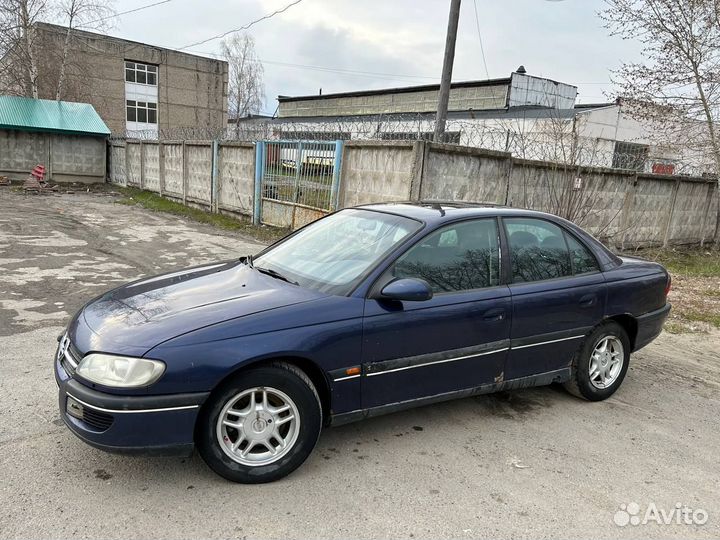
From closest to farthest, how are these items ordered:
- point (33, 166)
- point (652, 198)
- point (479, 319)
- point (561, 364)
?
point (479, 319) → point (561, 364) → point (652, 198) → point (33, 166)

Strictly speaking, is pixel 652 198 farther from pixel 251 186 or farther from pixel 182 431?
pixel 182 431

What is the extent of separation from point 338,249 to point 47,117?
24769 mm

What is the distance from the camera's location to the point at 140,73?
39844mm

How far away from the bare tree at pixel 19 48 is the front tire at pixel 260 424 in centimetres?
2996

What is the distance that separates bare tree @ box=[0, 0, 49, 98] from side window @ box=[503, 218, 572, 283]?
97.9 ft

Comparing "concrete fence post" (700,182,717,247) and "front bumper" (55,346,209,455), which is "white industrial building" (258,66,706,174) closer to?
"concrete fence post" (700,182,717,247)

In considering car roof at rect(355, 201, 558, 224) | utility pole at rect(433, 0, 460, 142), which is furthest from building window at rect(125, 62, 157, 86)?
car roof at rect(355, 201, 558, 224)

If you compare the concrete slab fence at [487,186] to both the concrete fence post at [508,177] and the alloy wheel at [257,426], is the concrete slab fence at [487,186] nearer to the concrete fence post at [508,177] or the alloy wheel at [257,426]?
the concrete fence post at [508,177]

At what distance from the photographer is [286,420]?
2881mm

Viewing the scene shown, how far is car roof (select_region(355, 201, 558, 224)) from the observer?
3.66 meters

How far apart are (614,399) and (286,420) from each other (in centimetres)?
292

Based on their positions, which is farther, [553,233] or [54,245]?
[54,245]

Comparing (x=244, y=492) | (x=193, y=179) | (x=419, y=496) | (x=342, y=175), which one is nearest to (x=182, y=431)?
(x=244, y=492)

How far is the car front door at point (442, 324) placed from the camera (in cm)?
313
